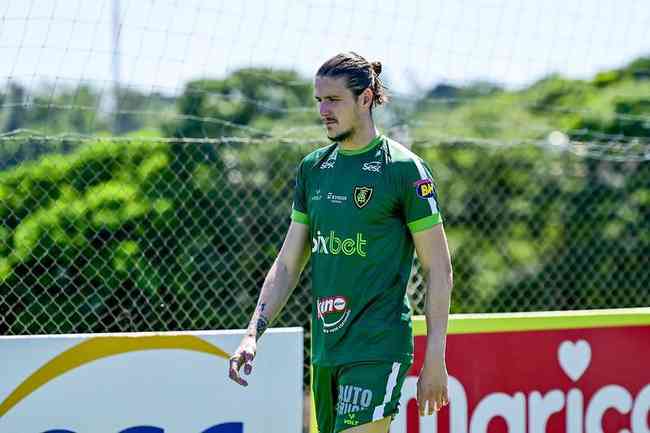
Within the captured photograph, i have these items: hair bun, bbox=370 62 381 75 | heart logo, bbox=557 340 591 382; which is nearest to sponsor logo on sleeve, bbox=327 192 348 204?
hair bun, bbox=370 62 381 75

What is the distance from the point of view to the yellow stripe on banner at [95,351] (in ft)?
15.3

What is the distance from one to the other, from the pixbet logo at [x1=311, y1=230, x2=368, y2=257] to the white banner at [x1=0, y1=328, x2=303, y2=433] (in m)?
1.23

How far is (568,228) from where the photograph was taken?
693 centimetres

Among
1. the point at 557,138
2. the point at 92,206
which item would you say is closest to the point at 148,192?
the point at 92,206

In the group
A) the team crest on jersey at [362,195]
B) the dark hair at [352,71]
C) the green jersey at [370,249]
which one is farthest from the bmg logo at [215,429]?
the dark hair at [352,71]

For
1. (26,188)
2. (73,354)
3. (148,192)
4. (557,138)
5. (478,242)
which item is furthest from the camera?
(557,138)

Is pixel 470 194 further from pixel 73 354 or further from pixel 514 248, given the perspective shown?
pixel 73 354

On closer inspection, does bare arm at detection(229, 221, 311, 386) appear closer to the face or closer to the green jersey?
the green jersey

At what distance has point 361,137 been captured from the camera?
377cm

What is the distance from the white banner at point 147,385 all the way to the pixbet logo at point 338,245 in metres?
1.23

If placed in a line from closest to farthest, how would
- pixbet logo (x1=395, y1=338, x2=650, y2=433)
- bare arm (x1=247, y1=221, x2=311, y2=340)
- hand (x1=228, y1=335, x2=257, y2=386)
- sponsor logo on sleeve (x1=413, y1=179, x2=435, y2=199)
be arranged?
hand (x1=228, y1=335, x2=257, y2=386)
sponsor logo on sleeve (x1=413, y1=179, x2=435, y2=199)
bare arm (x1=247, y1=221, x2=311, y2=340)
pixbet logo (x1=395, y1=338, x2=650, y2=433)

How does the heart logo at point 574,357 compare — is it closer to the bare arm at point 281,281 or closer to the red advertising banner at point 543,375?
the red advertising banner at point 543,375

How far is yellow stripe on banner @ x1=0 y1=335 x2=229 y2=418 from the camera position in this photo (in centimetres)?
466

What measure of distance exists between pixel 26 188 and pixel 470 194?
314 centimetres
